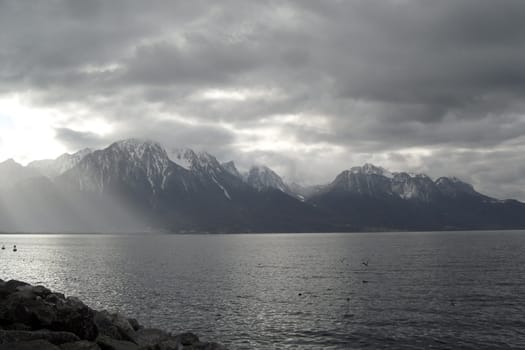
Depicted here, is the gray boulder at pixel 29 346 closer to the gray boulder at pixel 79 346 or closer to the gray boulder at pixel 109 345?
the gray boulder at pixel 79 346

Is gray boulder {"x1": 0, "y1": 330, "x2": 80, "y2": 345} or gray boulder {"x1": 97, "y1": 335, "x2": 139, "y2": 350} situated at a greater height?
gray boulder {"x1": 0, "y1": 330, "x2": 80, "y2": 345}

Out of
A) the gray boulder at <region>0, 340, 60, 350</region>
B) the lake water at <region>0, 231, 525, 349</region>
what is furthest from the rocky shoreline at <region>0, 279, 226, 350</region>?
the lake water at <region>0, 231, 525, 349</region>

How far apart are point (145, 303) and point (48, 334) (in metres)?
41.2

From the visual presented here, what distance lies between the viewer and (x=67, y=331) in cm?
3044

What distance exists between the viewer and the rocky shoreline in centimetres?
2633

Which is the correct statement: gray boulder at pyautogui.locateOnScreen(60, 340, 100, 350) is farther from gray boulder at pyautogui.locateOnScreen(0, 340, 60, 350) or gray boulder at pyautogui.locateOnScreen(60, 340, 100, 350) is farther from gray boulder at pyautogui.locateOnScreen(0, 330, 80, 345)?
gray boulder at pyautogui.locateOnScreen(0, 330, 80, 345)

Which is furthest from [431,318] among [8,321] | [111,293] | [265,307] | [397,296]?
[111,293]

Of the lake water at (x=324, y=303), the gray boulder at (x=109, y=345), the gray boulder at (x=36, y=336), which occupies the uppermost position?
the gray boulder at (x=36, y=336)

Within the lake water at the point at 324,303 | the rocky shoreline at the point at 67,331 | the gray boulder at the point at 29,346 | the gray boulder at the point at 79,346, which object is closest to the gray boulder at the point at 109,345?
the rocky shoreline at the point at 67,331

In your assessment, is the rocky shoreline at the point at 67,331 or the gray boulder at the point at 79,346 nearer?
the gray boulder at the point at 79,346

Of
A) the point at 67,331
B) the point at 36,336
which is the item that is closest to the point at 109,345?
the point at 67,331

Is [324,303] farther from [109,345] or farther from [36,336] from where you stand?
[36,336]

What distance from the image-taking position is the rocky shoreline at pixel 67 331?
2633 centimetres

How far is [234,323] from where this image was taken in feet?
176
